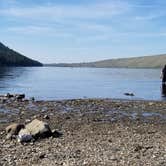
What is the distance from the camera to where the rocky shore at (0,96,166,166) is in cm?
1641

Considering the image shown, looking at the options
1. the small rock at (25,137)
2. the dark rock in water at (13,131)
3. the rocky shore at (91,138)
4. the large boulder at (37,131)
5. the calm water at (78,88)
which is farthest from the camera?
the calm water at (78,88)

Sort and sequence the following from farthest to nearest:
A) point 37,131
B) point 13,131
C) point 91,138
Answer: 1. point 13,131
2. point 91,138
3. point 37,131

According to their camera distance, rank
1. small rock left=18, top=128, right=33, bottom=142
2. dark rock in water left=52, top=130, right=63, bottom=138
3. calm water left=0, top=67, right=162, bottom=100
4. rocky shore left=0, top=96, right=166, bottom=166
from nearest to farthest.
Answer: rocky shore left=0, top=96, right=166, bottom=166 < small rock left=18, top=128, right=33, bottom=142 < dark rock in water left=52, top=130, right=63, bottom=138 < calm water left=0, top=67, right=162, bottom=100

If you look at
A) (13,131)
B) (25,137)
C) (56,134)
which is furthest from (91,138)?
(13,131)

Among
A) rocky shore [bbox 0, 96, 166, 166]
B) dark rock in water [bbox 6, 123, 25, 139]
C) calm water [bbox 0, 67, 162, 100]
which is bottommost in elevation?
calm water [bbox 0, 67, 162, 100]

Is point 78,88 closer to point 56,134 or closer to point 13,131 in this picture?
point 56,134

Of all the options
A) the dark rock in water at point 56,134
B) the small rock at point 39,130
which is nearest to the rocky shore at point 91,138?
the dark rock in water at point 56,134

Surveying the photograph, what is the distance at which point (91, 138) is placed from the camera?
2148cm

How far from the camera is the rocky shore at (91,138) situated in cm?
1641

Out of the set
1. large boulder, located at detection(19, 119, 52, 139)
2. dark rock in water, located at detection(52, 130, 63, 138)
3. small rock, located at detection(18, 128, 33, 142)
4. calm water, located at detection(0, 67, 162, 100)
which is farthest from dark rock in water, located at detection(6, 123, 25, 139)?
calm water, located at detection(0, 67, 162, 100)

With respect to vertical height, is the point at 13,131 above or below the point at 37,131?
below

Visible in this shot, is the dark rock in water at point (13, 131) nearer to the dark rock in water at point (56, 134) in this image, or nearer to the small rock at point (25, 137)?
the small rock at point (25, 137)

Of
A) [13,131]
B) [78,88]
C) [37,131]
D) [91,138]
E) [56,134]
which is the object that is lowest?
[78,88]

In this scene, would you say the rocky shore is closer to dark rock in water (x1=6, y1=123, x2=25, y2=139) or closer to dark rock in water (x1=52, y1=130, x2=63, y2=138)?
dark rock in water (x1=52, y1=130, x2=63, y2=138)
